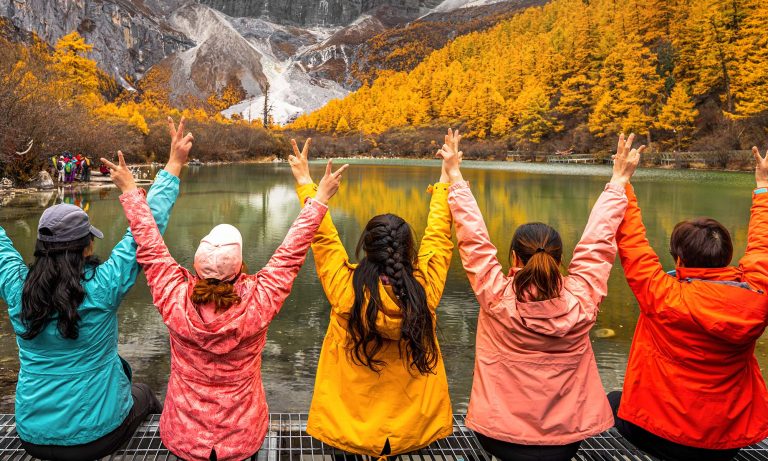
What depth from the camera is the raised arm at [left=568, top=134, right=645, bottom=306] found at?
1910 millimetres

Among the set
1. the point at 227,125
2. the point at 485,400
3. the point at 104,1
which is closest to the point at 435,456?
the point at 485,400

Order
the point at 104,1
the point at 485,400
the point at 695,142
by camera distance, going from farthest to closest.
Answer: the point at 104,1, the point at 695,142, the point at 485,400

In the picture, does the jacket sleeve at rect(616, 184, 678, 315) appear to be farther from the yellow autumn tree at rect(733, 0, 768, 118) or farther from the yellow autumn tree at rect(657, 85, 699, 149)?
the yellow autumn tree at rect(657, 85, 699, 149)

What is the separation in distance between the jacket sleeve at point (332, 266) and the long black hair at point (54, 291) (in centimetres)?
79

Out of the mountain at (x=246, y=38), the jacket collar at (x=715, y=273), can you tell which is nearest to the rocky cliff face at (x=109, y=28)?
the mountain at (x=246, y=38)

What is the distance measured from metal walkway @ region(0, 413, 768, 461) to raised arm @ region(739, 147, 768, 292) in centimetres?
84

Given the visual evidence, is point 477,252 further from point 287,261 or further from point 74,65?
point 74,65

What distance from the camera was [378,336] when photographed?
1.84 meters

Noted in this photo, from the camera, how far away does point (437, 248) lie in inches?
81.0

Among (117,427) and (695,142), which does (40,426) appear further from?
(695,142)

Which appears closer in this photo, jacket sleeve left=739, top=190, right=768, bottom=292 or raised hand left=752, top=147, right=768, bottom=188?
jacket sleeve left=739, top=190, right=768, bottom=292

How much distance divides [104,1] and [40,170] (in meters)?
109

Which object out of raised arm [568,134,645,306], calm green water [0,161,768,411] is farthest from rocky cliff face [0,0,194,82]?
raised arm [568,134,645,306]

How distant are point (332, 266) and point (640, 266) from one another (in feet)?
3.72
